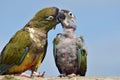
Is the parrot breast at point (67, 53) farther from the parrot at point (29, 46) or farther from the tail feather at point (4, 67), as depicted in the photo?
the tail feather at point (4, 67)

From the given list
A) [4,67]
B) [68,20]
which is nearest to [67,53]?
[68,20]

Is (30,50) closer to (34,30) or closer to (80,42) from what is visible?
(34,30)

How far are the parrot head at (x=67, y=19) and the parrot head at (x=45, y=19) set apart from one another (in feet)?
0.44

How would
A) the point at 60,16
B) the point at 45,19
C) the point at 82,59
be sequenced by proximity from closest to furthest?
the point at 45,19, the point at 60,16, the point at 82,59

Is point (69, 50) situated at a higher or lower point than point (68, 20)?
lower

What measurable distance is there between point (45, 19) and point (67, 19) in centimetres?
48

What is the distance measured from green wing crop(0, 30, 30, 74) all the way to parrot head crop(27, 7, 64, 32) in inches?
10.3

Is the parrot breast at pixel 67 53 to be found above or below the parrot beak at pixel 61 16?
below

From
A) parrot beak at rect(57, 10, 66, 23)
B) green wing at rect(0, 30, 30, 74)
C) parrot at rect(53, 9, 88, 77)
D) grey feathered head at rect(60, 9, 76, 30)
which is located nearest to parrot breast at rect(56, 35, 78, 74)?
parrot at rect(53, 9, 88, 77)

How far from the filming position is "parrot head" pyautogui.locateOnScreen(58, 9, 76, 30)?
333 inches

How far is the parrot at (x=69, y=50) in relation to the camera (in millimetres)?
8328

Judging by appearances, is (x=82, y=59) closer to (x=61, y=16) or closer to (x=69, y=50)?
(x=69, y=50)

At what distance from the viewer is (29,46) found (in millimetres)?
8016

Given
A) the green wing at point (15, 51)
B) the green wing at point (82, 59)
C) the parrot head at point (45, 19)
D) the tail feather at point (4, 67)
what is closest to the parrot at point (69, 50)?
the green wing at point (82, 59)
